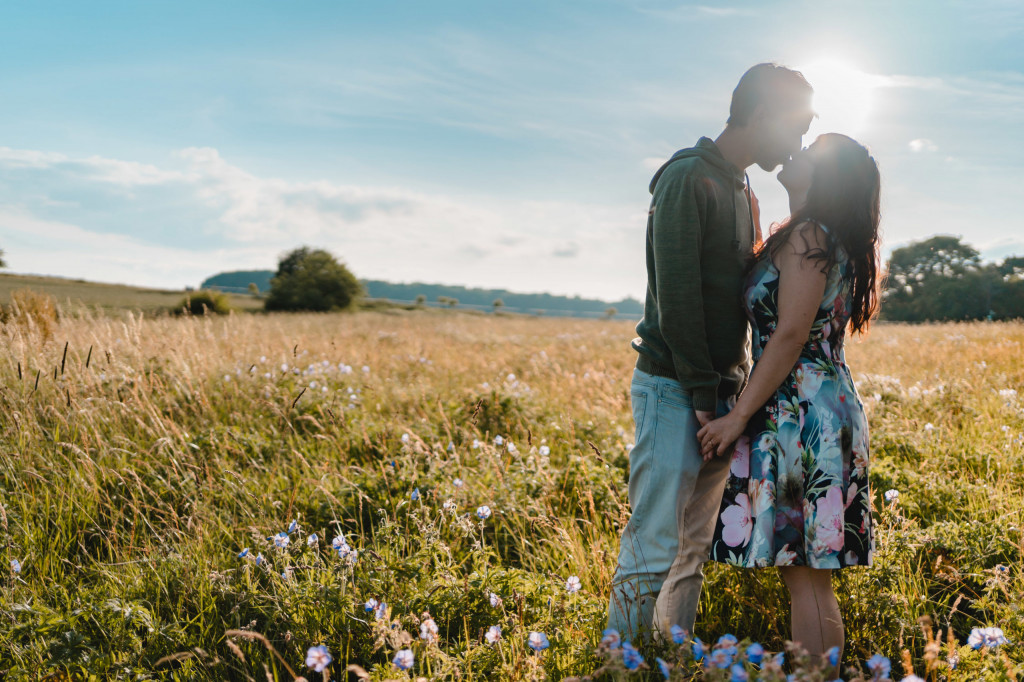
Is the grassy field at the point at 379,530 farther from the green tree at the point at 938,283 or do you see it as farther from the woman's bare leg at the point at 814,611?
the green tree at the point at 938,283

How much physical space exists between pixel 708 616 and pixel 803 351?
1394mm

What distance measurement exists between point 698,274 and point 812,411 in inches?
24.9

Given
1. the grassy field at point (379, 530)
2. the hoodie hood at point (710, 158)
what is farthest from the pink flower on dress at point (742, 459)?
the hoodie hood at point (710, 158)

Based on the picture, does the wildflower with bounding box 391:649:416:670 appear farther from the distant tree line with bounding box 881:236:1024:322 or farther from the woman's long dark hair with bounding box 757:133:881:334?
the distant tree line with bounding box 881:236:1024:322

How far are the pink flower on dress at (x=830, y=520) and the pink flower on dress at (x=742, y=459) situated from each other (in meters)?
0.25

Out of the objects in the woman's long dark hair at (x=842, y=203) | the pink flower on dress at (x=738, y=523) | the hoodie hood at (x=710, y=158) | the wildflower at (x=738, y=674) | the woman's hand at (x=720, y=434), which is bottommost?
the wildflower at (x=738, y=674)

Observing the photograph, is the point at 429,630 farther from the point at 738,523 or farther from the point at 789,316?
the point at 789,316

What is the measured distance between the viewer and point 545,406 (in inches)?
229

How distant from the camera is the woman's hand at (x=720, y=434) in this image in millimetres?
2010

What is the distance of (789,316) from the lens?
1.93 m

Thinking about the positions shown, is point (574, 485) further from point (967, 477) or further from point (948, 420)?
point (948, 420)

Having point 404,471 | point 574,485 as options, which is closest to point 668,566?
point 574,485

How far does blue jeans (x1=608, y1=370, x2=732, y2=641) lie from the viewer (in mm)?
2113

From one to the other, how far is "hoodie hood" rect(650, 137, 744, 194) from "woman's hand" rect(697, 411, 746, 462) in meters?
0.93
